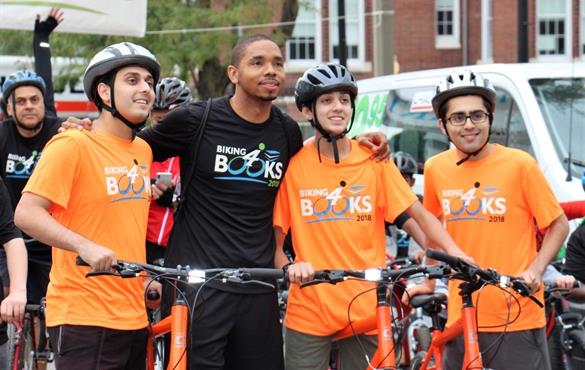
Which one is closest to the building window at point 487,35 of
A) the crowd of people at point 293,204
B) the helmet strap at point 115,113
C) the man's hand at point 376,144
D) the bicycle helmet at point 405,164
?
the bicycle helmet at point 405,164

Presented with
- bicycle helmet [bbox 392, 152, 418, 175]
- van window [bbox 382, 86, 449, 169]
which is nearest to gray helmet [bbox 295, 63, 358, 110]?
bicycle helmet [bbox 392, 152, 418, 175]

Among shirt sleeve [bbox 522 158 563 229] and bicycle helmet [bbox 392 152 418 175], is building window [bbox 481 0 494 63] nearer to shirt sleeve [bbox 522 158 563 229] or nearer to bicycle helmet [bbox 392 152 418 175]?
bicycle helmet [bbox 392 152 418 175]

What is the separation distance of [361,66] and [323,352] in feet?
102

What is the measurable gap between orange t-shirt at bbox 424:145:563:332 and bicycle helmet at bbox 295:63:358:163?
2.45ft

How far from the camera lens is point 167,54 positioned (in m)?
21.7

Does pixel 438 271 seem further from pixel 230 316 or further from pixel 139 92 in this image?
pixel 139 92

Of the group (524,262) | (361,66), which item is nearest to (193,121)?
(524,262)

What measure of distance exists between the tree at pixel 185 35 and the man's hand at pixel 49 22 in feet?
35.2

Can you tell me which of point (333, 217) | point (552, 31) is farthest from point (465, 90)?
point (552, 31)

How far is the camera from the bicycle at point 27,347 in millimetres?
8062

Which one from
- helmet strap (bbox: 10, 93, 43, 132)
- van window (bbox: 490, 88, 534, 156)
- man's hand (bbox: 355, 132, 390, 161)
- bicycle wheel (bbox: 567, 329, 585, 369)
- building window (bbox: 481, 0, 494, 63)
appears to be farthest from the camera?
building window (bbox: 481, 0, 494, 63)

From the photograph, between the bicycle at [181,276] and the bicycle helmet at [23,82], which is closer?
the bicycle at [181,276]

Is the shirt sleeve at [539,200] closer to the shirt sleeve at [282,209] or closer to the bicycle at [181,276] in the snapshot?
the shirt sleeve at [282,209]

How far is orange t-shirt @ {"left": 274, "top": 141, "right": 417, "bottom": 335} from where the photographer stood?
21.0 ft
